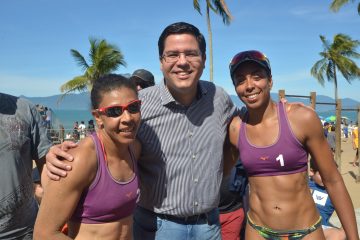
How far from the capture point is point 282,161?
295 centimetres

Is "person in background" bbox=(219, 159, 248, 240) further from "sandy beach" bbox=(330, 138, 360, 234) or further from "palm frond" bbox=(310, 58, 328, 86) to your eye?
"palm frond" bbox=(310, 58, 328, 86)

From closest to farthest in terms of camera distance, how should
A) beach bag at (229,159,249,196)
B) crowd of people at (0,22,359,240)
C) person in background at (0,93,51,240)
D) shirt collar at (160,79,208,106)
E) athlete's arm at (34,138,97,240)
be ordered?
1. athlete's arm at (34,138,97,240)
2. person in background at (0,93,51,240)
3. crowd of people at (0,22,359,240)
4. shirt collar at (160,79,208,106)
5. beach bag at (229,159,249,196)

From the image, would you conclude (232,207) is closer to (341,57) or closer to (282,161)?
(282,161)

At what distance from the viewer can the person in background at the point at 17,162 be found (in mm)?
2738

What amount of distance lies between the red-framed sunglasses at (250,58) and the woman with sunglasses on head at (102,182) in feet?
3.17

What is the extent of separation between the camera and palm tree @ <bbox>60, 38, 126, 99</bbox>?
29.2m

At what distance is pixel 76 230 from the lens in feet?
7.93

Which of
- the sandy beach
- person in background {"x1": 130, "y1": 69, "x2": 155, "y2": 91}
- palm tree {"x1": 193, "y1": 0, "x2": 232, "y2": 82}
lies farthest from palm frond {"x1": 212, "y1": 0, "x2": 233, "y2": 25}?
person in background {"x1": 130, "y1": 69, "x2": 155, "y2": 91}

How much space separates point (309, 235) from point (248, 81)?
52.9 inches

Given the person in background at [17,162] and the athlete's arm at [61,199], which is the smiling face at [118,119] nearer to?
the athlete's arm at [61,199]

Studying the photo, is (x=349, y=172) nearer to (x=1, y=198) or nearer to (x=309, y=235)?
(x=309, y=235)

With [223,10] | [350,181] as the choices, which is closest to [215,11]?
[223,10]

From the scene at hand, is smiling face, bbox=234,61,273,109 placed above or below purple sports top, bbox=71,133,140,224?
above

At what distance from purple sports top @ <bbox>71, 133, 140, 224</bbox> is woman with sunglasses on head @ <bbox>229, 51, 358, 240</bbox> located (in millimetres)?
1167
